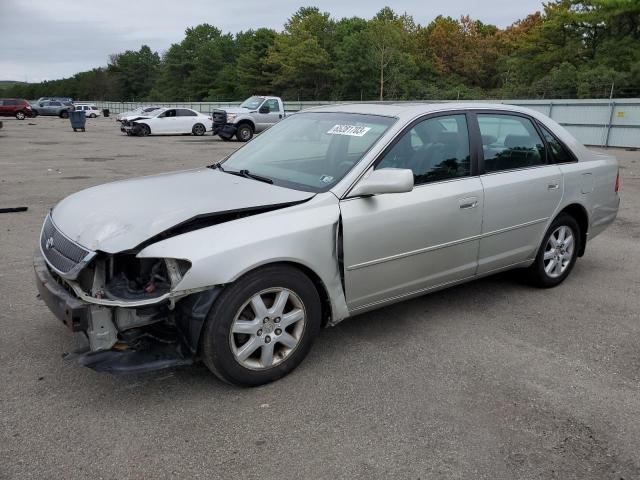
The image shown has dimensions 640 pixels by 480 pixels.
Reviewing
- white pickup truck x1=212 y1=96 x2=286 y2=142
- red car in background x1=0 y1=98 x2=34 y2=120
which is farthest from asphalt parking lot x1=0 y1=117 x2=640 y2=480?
red car in background x1=0 y1=98 x2=34 y2=120

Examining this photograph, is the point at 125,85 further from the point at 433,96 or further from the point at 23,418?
the point at 23,418

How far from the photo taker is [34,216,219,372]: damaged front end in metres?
2.91

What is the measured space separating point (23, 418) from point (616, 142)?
23.6 m

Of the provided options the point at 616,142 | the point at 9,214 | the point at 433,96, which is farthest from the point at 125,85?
the point at 9,214

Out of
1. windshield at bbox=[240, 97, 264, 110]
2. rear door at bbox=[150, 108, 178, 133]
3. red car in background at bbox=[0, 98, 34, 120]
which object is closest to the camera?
windshield at bbox=[240, 97, 264, 110]

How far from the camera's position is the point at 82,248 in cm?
303

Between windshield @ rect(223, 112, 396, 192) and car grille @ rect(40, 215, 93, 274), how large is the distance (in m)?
1.33

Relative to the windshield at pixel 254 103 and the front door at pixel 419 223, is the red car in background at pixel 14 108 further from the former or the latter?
the front door at pixel 419 223

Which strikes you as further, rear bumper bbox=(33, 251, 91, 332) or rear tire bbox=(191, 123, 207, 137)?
rear tire bbox=(191, 123, 207, 137)

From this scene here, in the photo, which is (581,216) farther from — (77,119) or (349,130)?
(77,119)

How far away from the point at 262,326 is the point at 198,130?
2794 cm

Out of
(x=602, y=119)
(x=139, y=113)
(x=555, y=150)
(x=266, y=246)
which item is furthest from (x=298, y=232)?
(x=139, y=113)

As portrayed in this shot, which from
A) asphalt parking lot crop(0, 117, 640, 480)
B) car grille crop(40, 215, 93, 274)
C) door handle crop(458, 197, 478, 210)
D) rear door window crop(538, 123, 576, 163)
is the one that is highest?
rear door window crop(538, 123, 576, 163)

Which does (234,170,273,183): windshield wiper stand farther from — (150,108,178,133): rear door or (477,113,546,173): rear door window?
(150,108,178,133): rear door
